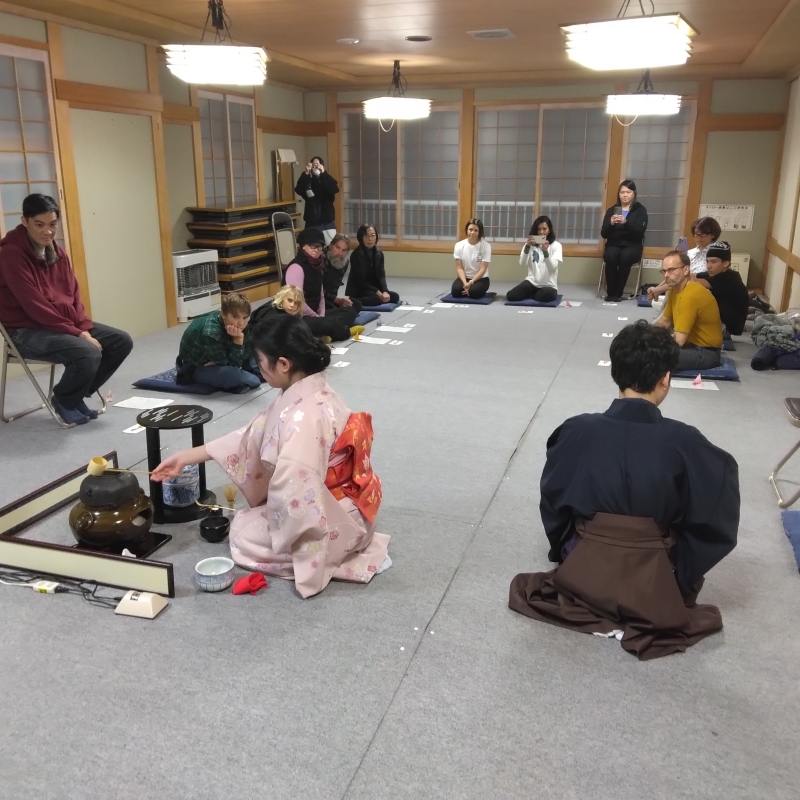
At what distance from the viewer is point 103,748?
69.1 inches

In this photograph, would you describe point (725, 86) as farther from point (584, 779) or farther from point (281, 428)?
point (584, 779)

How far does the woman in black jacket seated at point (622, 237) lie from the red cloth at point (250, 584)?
6287 millimetres

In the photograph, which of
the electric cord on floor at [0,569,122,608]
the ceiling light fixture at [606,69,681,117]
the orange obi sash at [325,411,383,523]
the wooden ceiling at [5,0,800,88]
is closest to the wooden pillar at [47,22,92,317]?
the wooden ceiling at [5,0,800,88]

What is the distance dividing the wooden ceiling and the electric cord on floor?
3719 mm

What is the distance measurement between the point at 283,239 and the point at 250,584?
20.4 ft

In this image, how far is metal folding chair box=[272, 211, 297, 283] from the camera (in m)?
7.93

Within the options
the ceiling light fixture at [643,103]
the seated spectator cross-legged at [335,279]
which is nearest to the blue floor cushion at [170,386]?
the seated spectator cross-legged at [335,279]

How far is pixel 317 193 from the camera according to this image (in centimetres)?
868

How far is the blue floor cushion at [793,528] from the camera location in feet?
8.75

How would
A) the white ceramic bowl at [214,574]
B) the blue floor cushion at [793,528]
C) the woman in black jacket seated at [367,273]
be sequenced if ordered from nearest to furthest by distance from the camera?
the white ceramic bowl at [214,574]
the blue floor cushion at [793,528]
the woman in black jacket seated at [367,273]

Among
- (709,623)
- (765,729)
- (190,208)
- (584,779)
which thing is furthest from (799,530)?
(190,208)

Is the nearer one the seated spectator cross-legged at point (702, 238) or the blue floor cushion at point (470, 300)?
the seated spectator cross-legged at point (702, 238)

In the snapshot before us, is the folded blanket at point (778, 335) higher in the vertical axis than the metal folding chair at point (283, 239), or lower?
lower

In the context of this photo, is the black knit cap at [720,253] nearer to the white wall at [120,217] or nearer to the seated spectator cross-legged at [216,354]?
the seated spectator cross-legged at [216,354]
